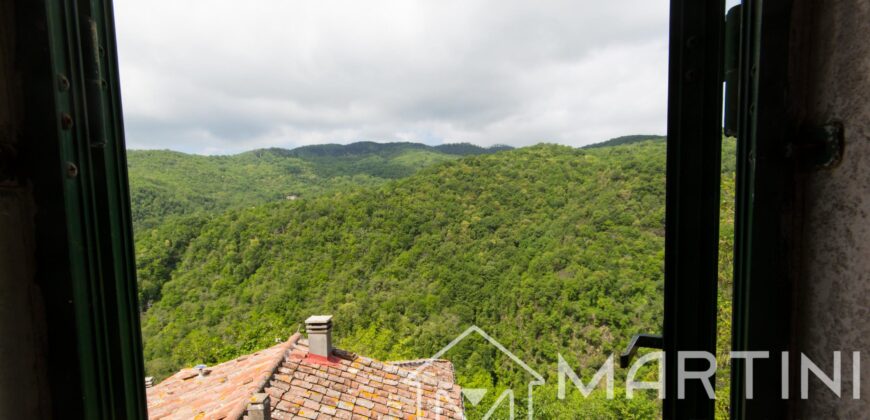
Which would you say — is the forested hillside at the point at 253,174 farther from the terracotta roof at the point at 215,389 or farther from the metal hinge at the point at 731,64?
the metal hinge at the point at 731,64

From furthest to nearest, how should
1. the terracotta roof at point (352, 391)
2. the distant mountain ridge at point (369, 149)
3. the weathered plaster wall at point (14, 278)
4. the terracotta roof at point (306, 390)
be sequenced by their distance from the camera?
the distant mountain ridge at point (369, 149) → the terracotta roof at point (352, 391) → the terracotta roof at point (306, 390) → the weathered plaster wall at point (14, 278)

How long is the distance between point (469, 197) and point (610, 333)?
1679 centimetres

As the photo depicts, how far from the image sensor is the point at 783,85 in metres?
0.62

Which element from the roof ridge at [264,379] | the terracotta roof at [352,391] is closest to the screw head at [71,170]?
the roof ridge at [264,379]

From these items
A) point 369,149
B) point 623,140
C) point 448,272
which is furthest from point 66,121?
point 369,149

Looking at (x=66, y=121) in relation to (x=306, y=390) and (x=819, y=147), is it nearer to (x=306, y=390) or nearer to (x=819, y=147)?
(x=819, y=147)

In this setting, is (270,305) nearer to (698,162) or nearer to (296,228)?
(296,228)

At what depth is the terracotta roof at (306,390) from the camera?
511cm

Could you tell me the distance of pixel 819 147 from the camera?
0.59 meters

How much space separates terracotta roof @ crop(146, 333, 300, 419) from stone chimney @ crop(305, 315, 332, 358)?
441mm

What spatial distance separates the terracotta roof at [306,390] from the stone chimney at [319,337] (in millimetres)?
98

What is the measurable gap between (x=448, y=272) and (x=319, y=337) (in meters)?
22.0

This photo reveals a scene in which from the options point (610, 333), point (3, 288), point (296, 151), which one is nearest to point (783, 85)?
point (3, 288)

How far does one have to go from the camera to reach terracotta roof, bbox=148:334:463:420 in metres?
5.11
